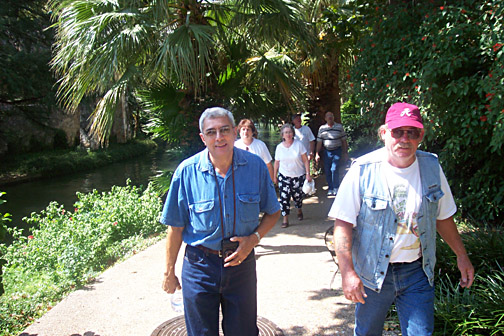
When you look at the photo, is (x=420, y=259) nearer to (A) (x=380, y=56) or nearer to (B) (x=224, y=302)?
(B) (x=224, y=302)

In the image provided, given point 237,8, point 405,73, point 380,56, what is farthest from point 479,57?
point 237,8

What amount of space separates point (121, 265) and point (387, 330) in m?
3.48

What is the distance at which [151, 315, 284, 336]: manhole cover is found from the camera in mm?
3701

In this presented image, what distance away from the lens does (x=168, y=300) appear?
181 inches

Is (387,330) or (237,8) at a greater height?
(237,8)

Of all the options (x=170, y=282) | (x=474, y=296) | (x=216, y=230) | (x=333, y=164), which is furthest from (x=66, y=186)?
(x=474, y=296)

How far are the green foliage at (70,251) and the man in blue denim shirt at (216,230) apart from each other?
2653 millimetres

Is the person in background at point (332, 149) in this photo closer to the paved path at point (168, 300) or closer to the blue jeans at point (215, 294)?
the paved path at point (168, 300)

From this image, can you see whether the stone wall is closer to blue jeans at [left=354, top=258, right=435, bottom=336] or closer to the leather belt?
the leather belt

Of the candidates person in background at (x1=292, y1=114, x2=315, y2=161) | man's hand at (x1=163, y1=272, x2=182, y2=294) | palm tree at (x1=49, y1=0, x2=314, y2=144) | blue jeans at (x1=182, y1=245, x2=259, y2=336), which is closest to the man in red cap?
blue jeans at (x1=182, y1=245, x2=259, y2=336)

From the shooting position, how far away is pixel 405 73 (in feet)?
18.6

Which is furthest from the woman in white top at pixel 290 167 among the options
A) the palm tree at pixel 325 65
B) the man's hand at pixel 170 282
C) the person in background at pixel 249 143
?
the man's hand at pixel 170 282

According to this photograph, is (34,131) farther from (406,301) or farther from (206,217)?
(406,301)

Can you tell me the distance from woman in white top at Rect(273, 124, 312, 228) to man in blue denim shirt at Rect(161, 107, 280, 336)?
4.35m
